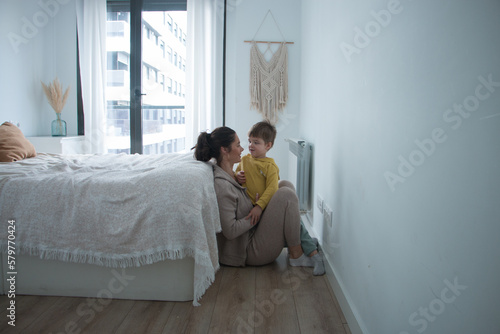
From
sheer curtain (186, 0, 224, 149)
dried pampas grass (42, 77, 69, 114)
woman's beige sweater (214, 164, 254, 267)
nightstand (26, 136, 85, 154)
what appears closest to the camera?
woman's beige sweater (214, 164, 254, 267)

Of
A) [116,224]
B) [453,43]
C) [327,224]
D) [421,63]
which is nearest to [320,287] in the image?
[327,224]

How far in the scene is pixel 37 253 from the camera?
1.74 meters

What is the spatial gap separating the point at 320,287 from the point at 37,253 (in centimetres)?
140

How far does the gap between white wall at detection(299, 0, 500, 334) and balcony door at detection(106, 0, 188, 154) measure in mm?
3023

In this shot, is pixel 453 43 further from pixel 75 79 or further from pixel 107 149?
pixel 75 79

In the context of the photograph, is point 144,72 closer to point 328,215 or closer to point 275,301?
point 328,215

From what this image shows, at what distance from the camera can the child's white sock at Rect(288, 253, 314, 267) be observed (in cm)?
227

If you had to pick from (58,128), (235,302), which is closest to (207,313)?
(235,302)

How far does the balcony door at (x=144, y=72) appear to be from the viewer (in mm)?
4477

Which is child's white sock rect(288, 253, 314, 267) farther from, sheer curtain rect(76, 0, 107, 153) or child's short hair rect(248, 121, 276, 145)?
sheer curtain rect(76, 0, 107, 153)

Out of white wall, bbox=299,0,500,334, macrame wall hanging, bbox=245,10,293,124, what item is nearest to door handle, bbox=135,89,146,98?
macrame wall hanging, bbox=245,10,293,124

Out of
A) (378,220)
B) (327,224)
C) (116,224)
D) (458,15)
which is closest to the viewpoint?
(458,15)

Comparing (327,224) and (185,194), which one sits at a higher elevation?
(185,194)

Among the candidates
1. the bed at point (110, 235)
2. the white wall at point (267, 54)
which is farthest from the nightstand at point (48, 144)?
the bed at point (110, 235)
